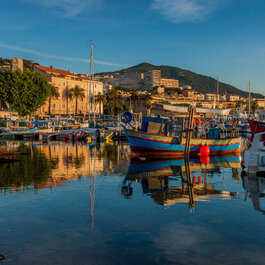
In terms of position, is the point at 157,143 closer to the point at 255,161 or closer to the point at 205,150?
the point at 205,150

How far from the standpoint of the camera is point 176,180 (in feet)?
63.8

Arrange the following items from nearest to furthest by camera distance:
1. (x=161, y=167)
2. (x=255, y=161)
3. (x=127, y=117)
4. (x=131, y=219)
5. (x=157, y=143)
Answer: (x=131, y=219) → (x=255, y=161) → (x=161, y=167) → (x=157, y=143) → (x=127, y=117)

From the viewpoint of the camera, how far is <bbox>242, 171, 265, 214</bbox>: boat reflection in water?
1353 cm

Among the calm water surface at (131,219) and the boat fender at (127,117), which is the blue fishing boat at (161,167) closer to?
the calm water surface at (131,219)

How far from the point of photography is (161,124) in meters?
34.0

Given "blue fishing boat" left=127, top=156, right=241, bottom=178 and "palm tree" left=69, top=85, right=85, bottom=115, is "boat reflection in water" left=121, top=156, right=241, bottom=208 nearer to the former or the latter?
"blue fishing boat" left=127, top=156, right=241, bottom=178

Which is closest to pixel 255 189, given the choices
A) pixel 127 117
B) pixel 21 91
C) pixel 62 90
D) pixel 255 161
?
pixel 255 161

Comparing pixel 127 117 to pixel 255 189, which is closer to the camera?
pixel 255 189

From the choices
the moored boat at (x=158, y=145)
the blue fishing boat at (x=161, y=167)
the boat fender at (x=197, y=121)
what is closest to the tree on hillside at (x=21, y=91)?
the boat fender at (x=197, y=121)

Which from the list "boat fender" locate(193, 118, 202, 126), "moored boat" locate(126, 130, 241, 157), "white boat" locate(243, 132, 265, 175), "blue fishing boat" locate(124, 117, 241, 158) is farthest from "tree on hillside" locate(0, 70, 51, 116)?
"white boat" locate(243, 132, 265, 175)

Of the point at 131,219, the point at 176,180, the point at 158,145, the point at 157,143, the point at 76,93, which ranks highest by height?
the point at 76,93

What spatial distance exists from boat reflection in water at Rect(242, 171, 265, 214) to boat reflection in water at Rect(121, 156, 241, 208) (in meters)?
0.73

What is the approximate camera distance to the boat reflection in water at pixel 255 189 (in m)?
13.5

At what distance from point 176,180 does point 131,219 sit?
27.9 ft
